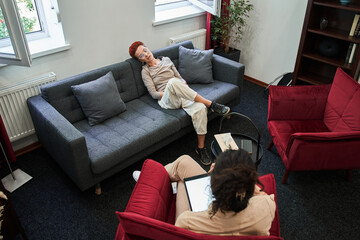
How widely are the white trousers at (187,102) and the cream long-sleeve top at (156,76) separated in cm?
19

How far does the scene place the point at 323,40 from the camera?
10.8ft

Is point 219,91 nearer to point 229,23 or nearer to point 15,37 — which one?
point 229,23

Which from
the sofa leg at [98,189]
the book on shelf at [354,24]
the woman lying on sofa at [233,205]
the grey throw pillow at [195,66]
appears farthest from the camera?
the grey throw pillow at [195,66]

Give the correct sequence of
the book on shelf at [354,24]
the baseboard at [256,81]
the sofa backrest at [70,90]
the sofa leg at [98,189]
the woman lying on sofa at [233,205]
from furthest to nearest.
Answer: the baseboard at [256,81] < the book on shelf at [354,24] < the sofa backrest at [70,90] < the sofa leg at [98,189] < the woman lying on sofa at [233,205]

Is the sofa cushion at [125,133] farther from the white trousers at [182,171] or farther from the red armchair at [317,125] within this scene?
the red armchair at [317,125]

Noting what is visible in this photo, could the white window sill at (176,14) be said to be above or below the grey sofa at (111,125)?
above

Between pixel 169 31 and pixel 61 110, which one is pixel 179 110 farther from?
pixel 169 31

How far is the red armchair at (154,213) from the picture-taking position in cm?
126

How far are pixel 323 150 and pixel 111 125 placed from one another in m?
1.74

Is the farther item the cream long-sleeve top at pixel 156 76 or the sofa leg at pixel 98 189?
the cream long-sleeve top at pixel 156 76

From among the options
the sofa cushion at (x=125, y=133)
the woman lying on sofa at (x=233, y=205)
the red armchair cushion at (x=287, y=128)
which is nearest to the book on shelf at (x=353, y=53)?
the red armchair cushion at (x=287, y=128)

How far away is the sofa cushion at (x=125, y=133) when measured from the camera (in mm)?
2309

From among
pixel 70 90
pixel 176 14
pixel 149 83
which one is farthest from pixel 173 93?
pixel 176 14

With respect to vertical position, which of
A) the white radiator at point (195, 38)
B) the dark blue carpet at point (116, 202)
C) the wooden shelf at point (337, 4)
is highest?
the wooden shelf at point (337, 4)
